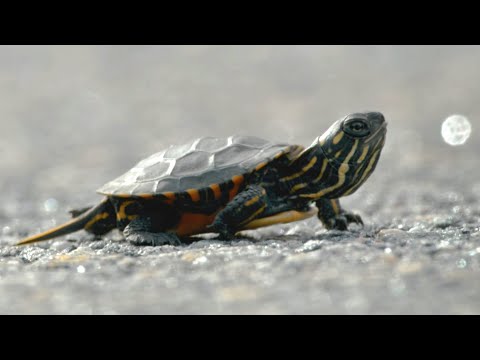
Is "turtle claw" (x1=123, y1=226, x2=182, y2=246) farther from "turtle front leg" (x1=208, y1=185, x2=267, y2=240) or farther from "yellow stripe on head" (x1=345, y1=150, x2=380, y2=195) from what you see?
"yellow stripe on head" (x1=345, y1=150, x2=380, y2=195)

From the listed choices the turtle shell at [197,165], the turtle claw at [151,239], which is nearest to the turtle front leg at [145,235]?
the turtle claw at [151,239]

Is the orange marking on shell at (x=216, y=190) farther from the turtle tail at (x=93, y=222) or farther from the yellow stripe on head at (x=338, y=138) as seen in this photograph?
the turtle tail at (x=93, y=222)

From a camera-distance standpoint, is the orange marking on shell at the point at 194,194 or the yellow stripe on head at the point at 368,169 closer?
the orange marking on shell at the point at 194,194

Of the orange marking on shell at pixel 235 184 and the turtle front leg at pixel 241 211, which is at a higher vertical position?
the orange marking on shell at pixel 235 184

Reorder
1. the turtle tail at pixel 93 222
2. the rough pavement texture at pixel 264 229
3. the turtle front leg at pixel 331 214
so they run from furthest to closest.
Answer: the turtle tail at pixel 93 222, the turtle front leg at pixel 331 214, the rough pavement texture at pixel 264 229

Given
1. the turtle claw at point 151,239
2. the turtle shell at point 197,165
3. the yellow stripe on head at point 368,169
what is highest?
the turtle shell at point 197,165

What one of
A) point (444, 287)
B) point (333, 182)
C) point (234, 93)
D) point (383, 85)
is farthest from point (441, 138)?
point (444, 287)

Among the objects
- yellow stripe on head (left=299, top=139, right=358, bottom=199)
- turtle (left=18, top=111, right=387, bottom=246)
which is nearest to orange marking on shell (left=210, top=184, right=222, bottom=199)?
turtle (left=18, top=111, right=387, bottom=246)

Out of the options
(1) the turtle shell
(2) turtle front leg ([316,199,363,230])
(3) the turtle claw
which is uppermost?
(1) the turtle shell
